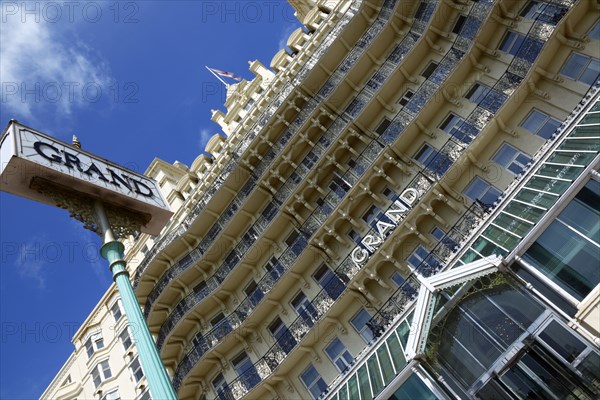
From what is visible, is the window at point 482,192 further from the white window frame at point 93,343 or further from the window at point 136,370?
the white window frame at point 93,343

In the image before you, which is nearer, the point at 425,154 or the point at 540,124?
the point at 540,124

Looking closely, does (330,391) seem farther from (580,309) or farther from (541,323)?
(580,309)

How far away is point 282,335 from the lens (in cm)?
2186

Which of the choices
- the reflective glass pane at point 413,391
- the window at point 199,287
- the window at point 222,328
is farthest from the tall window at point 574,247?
the window at point 199,287

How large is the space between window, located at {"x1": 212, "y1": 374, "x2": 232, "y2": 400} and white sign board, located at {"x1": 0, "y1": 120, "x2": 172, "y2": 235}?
387 inches

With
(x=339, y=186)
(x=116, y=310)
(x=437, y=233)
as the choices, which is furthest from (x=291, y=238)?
(x=116, y=310)

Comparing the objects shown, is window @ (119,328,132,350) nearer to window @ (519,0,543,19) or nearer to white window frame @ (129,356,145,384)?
white window frame @ (129,356,145,384)

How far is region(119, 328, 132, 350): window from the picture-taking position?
29.2 m

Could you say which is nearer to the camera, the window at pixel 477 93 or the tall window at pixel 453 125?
the tall window at pixel 453 125

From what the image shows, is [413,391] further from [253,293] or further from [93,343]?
[93,343]

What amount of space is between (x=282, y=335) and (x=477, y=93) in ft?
39.8

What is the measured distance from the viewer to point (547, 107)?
63.2 ft

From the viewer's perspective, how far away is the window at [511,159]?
19031 mm

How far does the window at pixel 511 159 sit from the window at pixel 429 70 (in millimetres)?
5435
